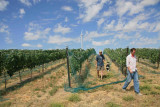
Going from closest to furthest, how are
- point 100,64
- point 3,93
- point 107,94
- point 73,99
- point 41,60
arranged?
point 73,99
point 107,94
point 3,93
point 100,64
point 41,60

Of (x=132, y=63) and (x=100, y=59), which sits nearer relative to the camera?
(x=132, y=63)

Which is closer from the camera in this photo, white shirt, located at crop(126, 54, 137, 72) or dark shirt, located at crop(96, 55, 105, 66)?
white shirt, located at crop(126, 54, 137, 72)

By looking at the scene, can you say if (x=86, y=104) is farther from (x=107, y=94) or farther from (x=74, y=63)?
(x=74, y=63)

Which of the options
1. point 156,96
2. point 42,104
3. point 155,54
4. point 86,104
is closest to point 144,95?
point 156,96

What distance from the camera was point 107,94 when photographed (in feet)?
18.1

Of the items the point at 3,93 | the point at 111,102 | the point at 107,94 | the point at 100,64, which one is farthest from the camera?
the point at 100,64

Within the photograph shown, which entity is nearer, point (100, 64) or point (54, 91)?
point (54, 91)

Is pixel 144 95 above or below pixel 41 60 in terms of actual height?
below

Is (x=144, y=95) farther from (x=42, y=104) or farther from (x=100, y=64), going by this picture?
(x=42, y=104)

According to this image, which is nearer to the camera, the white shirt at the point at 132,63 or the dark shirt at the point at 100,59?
the white shirt at the point at 132,63

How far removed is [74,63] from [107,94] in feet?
13.0

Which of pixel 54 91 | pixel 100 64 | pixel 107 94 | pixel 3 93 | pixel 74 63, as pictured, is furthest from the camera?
pixel 74 63

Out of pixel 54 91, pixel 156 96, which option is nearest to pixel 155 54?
pixel 156 96

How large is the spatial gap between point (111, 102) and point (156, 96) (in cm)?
209
